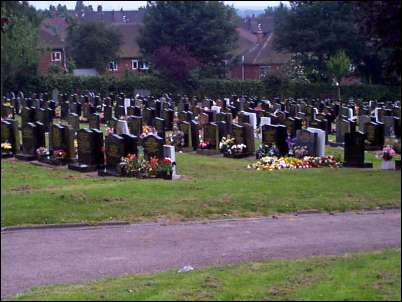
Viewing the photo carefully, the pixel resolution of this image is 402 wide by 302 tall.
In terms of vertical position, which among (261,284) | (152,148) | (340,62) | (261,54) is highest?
(261,54)

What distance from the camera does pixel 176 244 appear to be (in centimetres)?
928

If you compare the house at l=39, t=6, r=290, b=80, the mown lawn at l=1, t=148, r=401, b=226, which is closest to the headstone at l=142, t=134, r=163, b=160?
the mown lawn at l=1, t=148, r=401, b=226

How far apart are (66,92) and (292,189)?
33720 mm

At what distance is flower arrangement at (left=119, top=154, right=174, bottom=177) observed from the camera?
14969 millimetres

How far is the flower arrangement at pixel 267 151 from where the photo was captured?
18062 millimetres

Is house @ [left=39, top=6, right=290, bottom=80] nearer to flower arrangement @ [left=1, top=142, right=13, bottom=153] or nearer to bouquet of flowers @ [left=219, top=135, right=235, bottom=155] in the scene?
bouquet of flowers @ [left=219, top=135, right=235, bottom=155]

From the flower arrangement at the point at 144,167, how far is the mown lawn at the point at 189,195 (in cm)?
46

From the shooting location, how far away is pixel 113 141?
15906 mm

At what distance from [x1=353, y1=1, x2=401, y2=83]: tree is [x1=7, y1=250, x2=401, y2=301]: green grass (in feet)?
14.4

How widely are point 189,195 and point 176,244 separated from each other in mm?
2974

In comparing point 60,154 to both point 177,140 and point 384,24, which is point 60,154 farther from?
point 384,24

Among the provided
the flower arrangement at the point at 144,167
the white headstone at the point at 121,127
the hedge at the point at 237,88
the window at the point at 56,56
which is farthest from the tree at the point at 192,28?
the hedge at the point at 237,88

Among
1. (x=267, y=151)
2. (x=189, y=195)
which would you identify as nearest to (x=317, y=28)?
(x=267, y=151)

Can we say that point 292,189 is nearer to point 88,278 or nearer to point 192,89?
point 88,278
